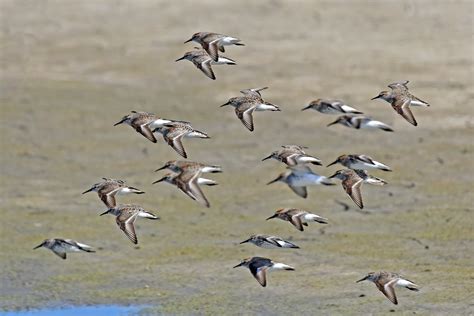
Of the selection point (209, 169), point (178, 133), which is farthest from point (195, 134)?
point (209, 169)

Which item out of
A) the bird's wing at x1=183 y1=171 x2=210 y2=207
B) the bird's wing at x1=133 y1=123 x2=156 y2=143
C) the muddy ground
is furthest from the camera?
the muddy ground

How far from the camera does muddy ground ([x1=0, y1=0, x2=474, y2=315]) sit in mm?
13633

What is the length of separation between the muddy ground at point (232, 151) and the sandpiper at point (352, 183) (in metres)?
1.23

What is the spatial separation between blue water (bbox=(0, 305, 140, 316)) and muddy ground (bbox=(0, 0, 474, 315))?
0.16 meters

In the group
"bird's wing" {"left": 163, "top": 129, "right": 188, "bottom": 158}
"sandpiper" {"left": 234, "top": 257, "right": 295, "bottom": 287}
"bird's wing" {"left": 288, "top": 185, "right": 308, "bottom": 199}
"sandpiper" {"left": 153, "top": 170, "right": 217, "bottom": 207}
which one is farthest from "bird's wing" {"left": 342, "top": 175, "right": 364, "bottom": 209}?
"bird's wing" {"left": 163, "top": 129, "right": 188, "bottom": 158}

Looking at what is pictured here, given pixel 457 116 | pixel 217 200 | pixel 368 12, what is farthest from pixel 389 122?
pixel 368 12

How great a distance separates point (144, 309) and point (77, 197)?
179 inches

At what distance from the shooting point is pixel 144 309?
12.9 meters

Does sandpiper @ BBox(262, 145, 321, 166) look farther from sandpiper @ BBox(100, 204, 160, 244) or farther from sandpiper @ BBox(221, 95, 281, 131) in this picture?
sandpiper @ BBox(100, 204, 160, 244)

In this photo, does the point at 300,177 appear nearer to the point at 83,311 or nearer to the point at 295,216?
the point at 295,216

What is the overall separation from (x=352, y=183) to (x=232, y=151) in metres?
7.04

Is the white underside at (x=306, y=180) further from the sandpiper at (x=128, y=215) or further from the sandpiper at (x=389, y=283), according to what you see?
the sandpiper at (x=128, y=215)

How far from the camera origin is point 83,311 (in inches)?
509

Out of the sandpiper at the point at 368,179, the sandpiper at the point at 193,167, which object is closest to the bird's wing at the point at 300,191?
the sandpiper at the point at 368,179
